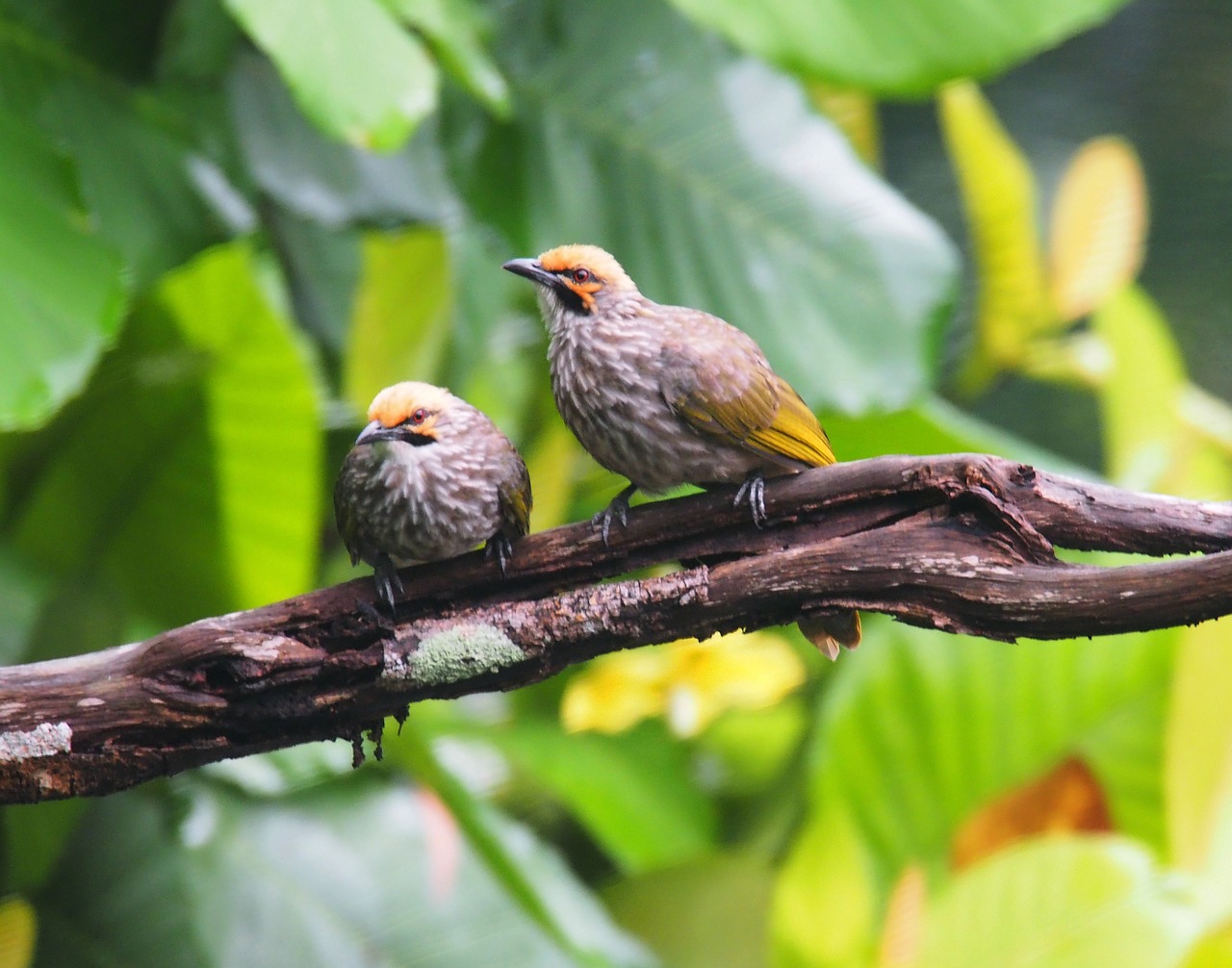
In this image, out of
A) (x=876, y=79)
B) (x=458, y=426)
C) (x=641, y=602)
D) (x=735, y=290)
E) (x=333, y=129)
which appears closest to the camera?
(x=641, y=602)

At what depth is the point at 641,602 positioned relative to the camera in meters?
1.86

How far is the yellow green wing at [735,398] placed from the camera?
2.08 m

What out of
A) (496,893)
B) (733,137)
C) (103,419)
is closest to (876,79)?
(733,137)

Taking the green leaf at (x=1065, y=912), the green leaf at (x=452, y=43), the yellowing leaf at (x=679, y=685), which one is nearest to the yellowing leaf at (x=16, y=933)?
the yellowing leaf at (x=679, y=685)

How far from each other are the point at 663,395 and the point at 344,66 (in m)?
0.94

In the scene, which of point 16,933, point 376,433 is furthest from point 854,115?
point 16,933

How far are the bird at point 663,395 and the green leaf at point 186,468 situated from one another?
1.33 meters

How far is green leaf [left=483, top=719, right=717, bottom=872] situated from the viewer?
12.8 feet

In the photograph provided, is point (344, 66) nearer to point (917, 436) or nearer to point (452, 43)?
point (452, 43)

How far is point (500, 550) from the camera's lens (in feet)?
6.65

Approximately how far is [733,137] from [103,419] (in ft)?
5.79

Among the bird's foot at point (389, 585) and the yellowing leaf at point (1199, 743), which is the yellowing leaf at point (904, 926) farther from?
the bird's foot at point (389, 585)

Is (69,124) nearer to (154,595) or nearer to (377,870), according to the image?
(154,595)

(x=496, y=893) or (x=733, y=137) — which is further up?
(x=733, y=137)
